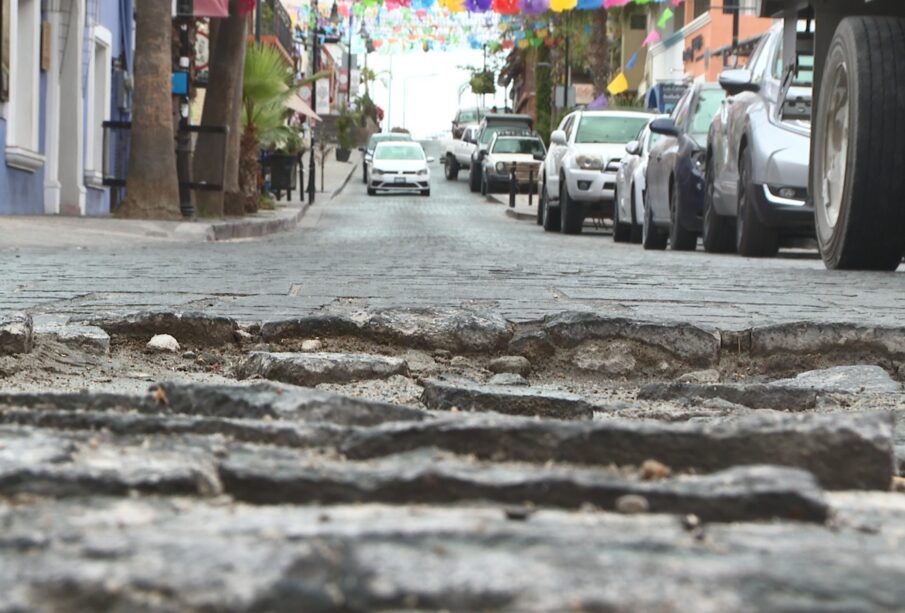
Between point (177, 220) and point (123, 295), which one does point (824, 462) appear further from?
point (177, 220)

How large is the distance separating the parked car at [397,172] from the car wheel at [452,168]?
10.9 m

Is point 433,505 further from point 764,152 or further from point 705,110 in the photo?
point 705,110

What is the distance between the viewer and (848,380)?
14.3 ft

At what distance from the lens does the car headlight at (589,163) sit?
20.8m

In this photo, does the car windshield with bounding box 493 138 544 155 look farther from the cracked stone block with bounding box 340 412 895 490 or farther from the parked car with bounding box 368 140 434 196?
the cracked stone block with bounding box 340 412 895 490

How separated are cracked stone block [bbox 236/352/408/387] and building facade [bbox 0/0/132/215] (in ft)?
44.6

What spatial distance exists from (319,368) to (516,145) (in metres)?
38.4

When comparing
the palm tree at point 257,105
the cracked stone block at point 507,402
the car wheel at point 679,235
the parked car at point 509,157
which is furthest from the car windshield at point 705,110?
the parked car at point 509,157

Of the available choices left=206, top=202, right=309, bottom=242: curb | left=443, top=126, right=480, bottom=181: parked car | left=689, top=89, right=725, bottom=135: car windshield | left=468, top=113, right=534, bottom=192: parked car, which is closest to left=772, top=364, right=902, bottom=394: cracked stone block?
left=689, top=89, right=725, bottom=135: car windshield

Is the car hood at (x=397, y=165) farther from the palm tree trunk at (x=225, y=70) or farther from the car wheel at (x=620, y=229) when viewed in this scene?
the car wheel at (x=620, y=229)

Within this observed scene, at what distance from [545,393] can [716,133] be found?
27.5ft

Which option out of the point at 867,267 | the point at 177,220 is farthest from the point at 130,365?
the point at 177,220

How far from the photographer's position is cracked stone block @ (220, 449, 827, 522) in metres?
1.87

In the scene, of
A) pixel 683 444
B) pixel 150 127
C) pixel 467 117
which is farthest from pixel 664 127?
pixel 467 117
